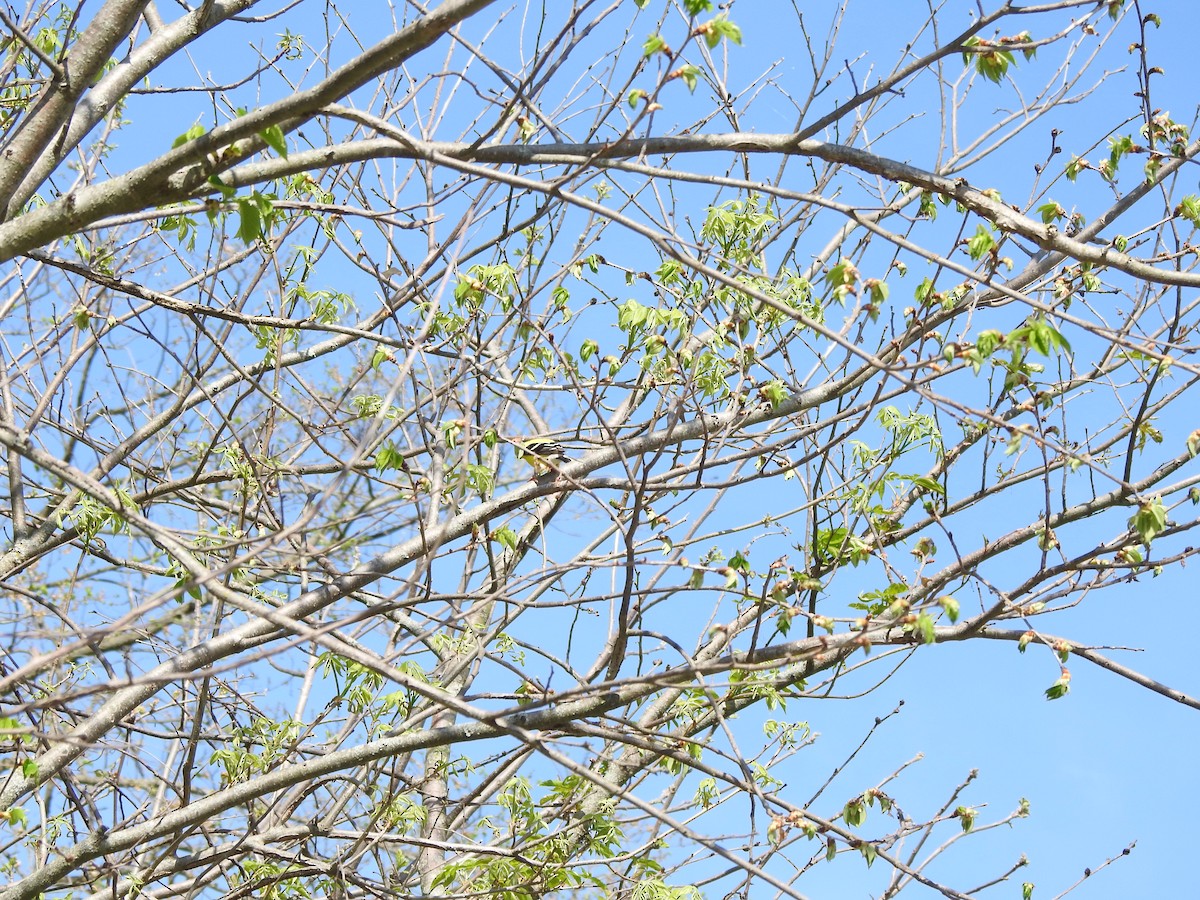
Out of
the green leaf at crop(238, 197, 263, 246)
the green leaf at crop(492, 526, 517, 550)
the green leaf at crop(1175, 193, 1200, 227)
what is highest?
the green leaf at crop(1175, 193, 1200, 227)

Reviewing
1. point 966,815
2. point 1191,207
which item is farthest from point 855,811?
point 1191,207

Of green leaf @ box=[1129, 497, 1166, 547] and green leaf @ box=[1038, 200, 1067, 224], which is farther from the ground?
→ green leaf @ box=[1038, 200, 1067, 224]

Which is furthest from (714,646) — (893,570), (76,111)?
(76,111)

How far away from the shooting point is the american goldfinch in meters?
3.81

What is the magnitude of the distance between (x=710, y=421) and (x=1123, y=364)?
1808mm

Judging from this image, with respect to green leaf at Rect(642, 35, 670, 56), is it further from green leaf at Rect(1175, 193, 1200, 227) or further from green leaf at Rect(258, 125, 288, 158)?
green leaf at Rect(1175, 193, 1200, 227)

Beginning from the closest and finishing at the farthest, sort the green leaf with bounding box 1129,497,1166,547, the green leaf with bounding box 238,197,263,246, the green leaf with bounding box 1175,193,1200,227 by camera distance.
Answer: the green leaf with bounding box 238,197,263,246 → the green leaf with bounding box 1129,497,1166,547 → the green leaf with bounding box 1175,193,1200,227

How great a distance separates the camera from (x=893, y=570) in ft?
11.7

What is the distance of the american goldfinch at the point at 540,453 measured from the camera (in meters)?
3.81

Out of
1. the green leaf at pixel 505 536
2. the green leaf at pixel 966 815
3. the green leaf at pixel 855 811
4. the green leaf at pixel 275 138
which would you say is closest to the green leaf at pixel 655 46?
the green leaf at pixel 275 138

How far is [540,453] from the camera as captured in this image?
158 inches

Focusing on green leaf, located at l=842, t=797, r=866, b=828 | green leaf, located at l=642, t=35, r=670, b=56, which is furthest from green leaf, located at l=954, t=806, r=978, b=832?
green leaf, located at l=642, t=35, r=670, b=56

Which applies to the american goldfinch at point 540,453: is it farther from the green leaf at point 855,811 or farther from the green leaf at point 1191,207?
the green leaf at point 1191,207

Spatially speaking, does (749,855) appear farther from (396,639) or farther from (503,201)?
(503,201)
